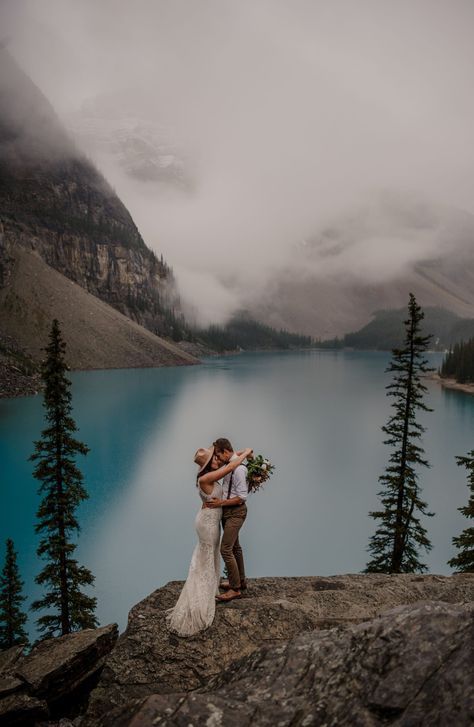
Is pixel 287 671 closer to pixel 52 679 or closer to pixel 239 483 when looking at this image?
pixel 239 483

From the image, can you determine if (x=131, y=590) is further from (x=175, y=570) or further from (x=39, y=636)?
(x=39, y=636)

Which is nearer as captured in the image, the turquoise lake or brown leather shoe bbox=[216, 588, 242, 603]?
brown leather shoe bbox=[216, 588, 242, 603]

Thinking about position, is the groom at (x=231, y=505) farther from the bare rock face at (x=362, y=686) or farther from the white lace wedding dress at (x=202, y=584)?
the bare rock face at (x=362, y=686)

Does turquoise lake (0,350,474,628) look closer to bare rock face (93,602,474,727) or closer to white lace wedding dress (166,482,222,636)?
white lace wedding dress (166,482,222,636)

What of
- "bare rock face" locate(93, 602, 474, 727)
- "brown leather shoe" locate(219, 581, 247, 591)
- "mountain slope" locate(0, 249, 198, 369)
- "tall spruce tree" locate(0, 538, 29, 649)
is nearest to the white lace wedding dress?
"brown leather shoe" locate(219, 581, 247, 591)

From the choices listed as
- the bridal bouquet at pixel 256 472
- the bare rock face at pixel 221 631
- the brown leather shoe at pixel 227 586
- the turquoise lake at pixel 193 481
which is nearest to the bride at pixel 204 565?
the bare rock face at pixel 221 631

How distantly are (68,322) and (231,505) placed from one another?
575ft

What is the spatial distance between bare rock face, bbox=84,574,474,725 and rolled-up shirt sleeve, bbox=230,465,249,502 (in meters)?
2.36

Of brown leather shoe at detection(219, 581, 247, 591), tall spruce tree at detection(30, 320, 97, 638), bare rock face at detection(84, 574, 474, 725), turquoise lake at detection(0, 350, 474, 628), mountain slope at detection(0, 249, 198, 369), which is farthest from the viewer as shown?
mountain slope at detection(0, 249, 198, 369)

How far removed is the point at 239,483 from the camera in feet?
29.6

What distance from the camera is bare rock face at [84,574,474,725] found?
24.8 ft

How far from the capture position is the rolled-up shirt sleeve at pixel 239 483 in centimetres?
902

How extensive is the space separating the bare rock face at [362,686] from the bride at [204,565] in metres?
2.85

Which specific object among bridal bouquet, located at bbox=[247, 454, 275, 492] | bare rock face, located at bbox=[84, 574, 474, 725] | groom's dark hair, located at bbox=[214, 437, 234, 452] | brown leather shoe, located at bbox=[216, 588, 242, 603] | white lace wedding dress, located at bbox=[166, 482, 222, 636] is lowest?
bare rock face, located at bbox=[84, 574, 474, 725]
